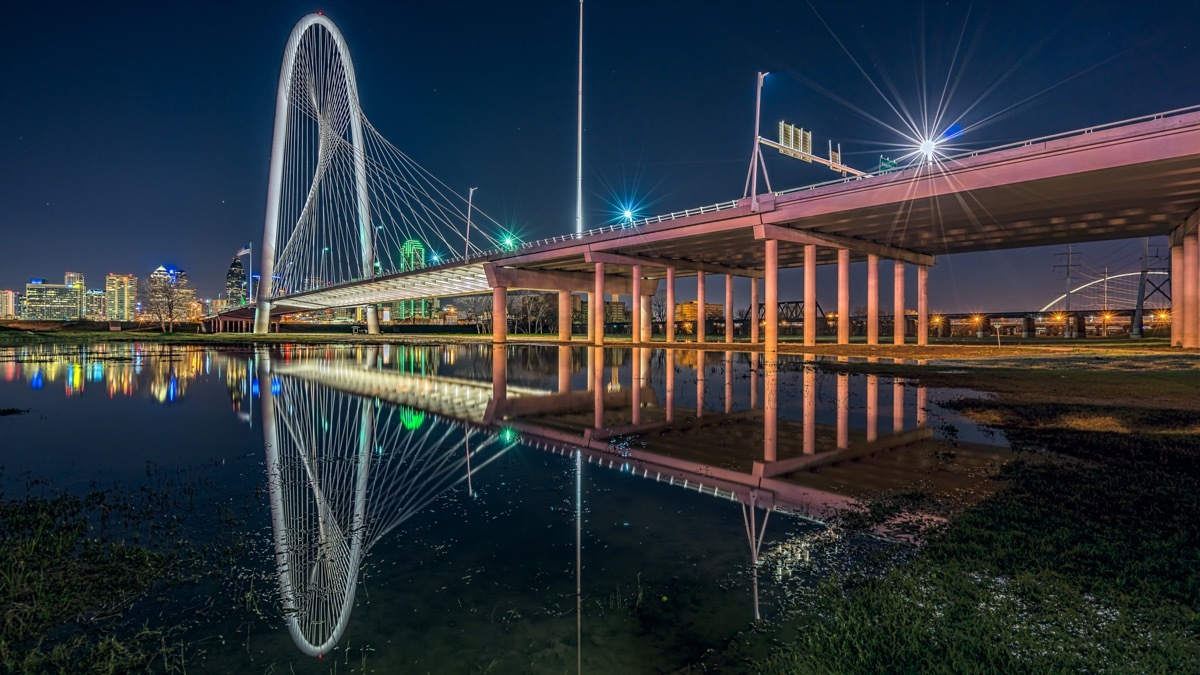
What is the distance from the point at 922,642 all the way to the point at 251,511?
658 centimetres

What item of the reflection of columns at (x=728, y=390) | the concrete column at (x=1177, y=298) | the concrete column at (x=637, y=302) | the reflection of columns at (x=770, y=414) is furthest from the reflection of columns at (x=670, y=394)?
the concrete column at (x=1177, y=298)

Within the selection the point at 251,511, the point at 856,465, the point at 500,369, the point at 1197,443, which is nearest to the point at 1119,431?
the point at 1197,443

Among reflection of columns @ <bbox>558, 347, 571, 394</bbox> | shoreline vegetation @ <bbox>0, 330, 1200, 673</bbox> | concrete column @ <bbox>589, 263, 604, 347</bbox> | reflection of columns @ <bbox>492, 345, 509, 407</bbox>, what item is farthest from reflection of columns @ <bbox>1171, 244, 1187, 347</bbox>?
shoreline vegetation @ <bbox>0, 330, 1200, 673</bbox>

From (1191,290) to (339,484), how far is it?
178 ft

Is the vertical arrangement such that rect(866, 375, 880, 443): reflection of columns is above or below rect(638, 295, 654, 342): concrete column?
below

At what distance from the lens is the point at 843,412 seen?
13469 millimetres

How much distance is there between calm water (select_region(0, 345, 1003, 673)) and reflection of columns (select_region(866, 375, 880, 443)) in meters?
0.11

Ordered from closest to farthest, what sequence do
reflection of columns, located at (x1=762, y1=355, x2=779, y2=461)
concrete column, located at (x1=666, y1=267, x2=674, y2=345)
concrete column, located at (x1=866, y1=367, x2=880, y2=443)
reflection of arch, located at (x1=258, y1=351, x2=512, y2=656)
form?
reflection of arch, located at (x1=258, y1=351, x2=512, y2=656), reflection of columns, located at (x1=762, y1=355, x2=779, y2=461), concrete column, located at (x1=866, y1=367, x2=880, y2=443), concrete column, located at (x1=666, y1=267, x2=674, y2=345)

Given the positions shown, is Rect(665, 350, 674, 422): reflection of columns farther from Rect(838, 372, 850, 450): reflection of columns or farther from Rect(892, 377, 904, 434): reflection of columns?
Rect(892, 377, 904, 434): reflection of columns

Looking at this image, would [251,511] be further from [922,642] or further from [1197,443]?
[1197,443]

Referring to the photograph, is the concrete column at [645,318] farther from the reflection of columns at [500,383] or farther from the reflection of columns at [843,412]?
the reflection of columns at [843,412]

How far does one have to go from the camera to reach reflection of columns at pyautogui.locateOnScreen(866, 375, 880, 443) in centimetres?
1091

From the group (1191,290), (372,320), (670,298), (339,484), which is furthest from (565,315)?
(339,484)

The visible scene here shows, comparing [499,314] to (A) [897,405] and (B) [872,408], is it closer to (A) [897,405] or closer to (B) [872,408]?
(A) [897,405]
